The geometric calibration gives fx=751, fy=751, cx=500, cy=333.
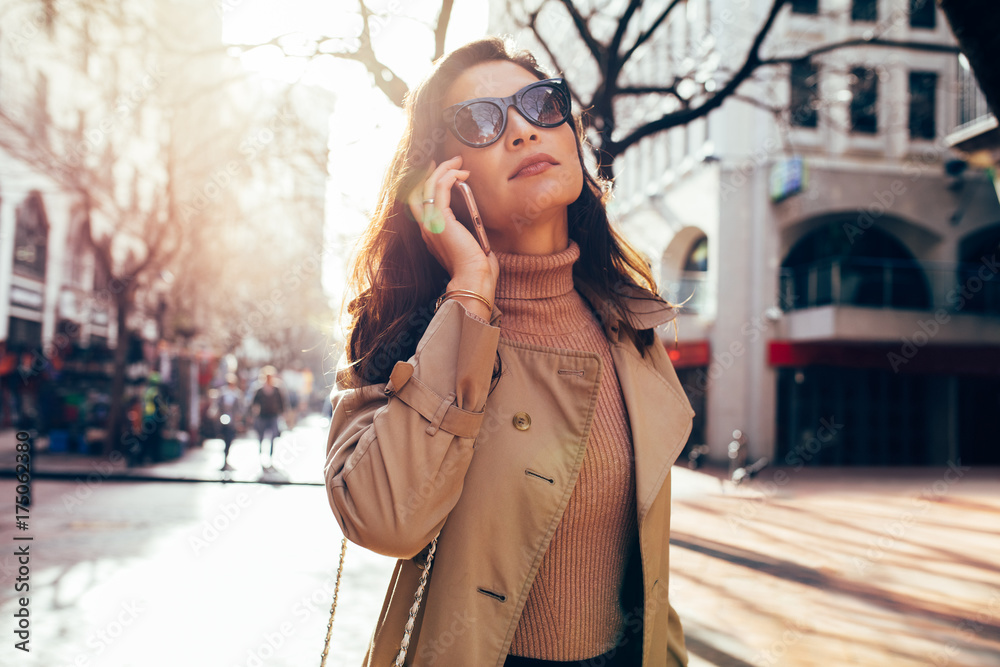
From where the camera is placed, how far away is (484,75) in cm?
184

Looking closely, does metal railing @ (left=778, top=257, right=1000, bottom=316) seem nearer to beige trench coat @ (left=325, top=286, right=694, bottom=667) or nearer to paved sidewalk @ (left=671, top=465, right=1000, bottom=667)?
paved sidewalk @ (left=671, top=465, right=1000, bottom=667)

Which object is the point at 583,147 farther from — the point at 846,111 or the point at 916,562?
the point at 846,111

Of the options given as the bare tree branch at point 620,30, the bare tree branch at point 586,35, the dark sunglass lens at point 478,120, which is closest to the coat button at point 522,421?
the dark sunglass lens at point 478,120

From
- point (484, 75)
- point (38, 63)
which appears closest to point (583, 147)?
point (484, 75)

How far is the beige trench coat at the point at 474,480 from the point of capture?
55.0 inches

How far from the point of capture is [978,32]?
10.8ft

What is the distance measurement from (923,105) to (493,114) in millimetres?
24462

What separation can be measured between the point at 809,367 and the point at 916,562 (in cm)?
1422

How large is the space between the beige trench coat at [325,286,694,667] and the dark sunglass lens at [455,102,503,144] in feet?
1.45

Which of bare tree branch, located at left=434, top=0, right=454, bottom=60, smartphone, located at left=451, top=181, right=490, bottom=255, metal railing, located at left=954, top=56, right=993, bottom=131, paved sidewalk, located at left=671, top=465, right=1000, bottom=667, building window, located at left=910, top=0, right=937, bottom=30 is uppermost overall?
building window, located at left=910, top=0, right=937, bottom=30

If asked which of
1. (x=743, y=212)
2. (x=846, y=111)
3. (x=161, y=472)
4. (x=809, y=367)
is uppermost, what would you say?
(x=846, y=111)

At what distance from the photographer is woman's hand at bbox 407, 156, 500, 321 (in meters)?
1.60

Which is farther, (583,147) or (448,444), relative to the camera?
(583,147)

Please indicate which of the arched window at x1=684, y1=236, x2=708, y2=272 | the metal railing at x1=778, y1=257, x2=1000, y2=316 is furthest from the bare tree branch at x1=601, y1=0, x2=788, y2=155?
the arched window at x1=684, y1=236, x2=708, y2=272
